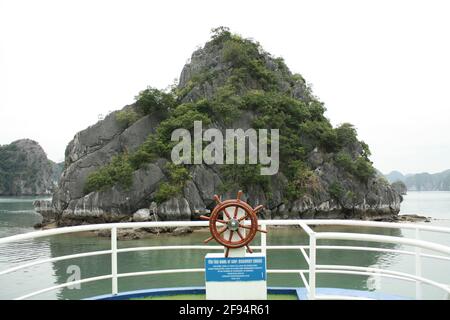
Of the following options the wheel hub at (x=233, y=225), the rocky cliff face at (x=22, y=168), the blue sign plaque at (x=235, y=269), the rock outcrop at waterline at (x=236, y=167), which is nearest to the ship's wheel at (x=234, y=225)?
the wheel hub at (x=233, y=225)

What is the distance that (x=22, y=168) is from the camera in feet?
313

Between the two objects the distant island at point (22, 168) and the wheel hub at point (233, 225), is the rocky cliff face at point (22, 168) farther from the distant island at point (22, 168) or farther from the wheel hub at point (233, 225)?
the wheel hub at point (233, 225)

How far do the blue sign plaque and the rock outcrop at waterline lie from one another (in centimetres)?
2785

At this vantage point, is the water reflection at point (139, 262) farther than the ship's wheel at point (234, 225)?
Yes

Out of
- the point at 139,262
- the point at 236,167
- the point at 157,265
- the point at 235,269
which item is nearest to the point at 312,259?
the point at 235,269

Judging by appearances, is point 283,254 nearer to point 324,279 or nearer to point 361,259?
point 361,259

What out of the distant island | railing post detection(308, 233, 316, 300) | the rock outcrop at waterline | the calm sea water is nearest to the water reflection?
the calm sea water

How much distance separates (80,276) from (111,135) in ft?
71.6

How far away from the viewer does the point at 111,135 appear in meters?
36.7

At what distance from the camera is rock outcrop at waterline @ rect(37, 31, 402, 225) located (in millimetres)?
31969

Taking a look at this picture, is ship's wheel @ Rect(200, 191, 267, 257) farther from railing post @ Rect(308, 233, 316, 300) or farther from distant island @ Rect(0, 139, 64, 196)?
distant island @ Rect(0, 139, 64, 196)

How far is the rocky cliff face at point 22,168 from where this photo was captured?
93.2 m

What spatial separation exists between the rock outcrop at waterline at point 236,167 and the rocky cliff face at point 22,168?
66.1 metres
